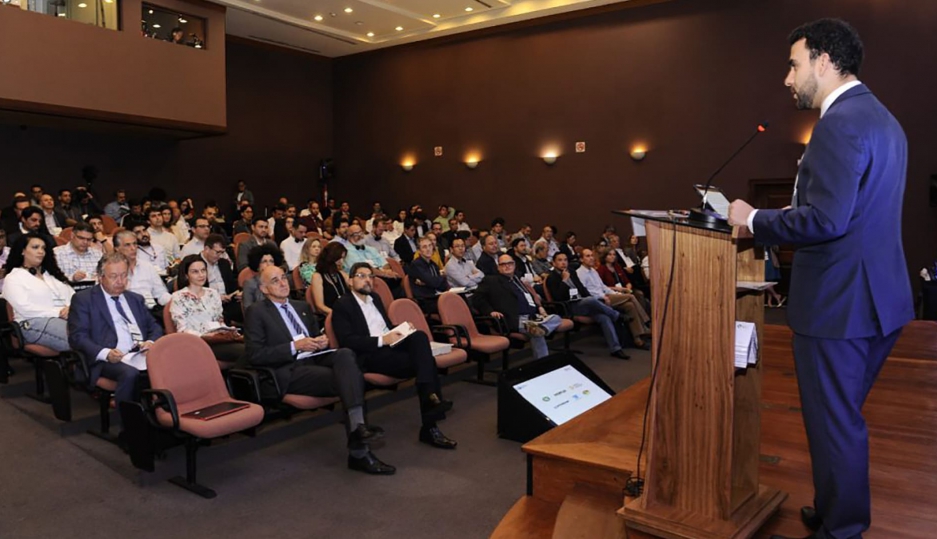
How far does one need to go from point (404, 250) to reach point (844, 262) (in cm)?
782

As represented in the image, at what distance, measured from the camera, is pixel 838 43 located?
1.57 metres

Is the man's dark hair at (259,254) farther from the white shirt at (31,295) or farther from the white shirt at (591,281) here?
the white shirt at (591,281)

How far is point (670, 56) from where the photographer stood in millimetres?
10625

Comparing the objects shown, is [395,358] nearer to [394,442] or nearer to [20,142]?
[394,442]

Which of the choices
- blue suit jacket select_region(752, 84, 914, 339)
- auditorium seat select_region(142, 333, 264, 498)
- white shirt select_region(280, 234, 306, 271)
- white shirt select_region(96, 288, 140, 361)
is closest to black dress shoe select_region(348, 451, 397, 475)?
auditorium seat select_region(142, 333, 264, 498)

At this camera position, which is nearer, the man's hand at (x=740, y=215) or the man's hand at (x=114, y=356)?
the man's hand at (x=740, y=215)

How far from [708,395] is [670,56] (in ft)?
33.0

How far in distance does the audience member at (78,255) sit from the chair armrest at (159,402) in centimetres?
275

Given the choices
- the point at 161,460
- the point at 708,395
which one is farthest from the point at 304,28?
the point at 708,395

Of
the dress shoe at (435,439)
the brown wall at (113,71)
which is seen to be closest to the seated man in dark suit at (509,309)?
the dress shoe at (435,439)

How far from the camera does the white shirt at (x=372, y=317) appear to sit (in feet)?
14.3

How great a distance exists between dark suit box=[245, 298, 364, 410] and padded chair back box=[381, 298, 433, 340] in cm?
84

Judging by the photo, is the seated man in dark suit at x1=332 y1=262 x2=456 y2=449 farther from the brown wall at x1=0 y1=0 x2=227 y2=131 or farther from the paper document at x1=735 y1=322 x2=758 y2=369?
the brown wall at x1=0 y1=0 x2=227 y2=131

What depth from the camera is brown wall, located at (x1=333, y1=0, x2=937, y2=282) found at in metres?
9.09
